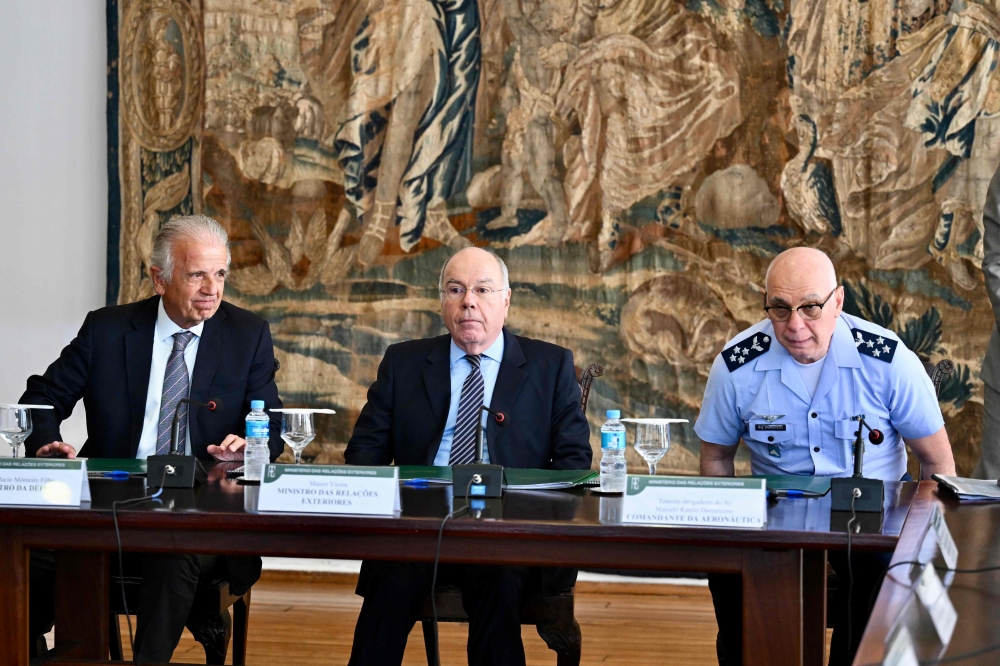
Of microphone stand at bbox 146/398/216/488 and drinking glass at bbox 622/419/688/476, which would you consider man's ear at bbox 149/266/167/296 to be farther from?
drinking glass at bbox 622/419/688/476

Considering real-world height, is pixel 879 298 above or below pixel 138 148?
below

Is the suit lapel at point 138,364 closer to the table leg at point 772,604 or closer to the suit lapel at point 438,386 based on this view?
the suit lapel at point 438,386

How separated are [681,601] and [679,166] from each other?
1878mm

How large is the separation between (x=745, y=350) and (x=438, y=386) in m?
0.89

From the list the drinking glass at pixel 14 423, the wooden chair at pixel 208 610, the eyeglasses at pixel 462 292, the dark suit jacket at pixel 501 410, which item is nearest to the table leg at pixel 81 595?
the wooden chair at pixel 208 610

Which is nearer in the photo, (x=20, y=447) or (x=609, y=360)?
(x=20, y=447)

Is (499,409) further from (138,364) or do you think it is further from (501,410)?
(138,364)

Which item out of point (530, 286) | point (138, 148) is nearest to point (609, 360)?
point (530, 286)

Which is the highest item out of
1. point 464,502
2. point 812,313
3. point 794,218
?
point 794,218

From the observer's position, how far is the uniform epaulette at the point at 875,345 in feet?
9.61

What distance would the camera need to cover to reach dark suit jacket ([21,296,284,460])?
3197 mm

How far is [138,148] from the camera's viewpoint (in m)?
5.20

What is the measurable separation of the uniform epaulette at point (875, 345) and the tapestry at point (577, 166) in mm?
1645

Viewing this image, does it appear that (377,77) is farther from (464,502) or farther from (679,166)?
(464,502)
